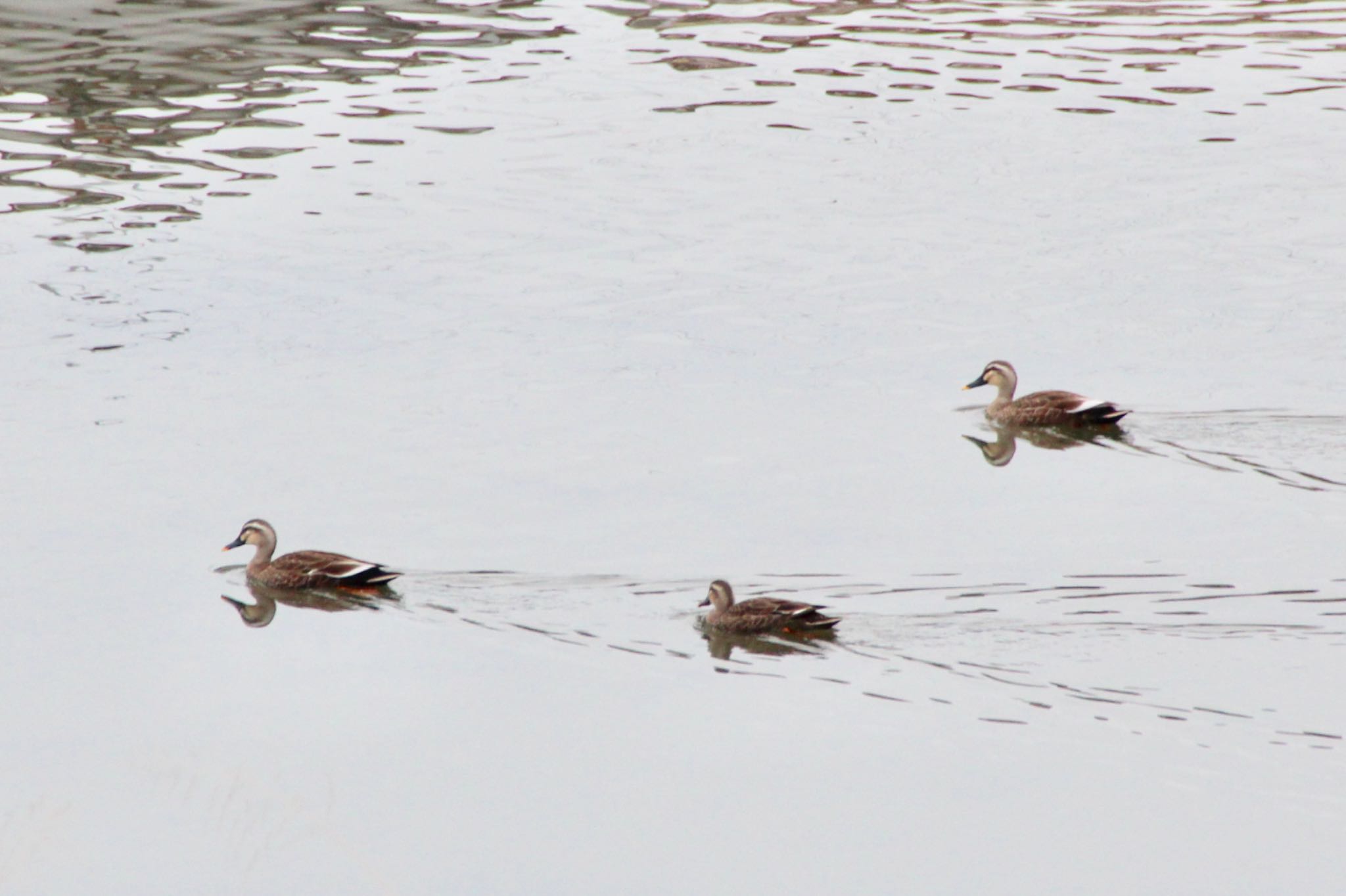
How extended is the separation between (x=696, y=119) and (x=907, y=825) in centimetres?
1850

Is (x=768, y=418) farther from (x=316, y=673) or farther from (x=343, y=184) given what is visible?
(x=343, y=184)

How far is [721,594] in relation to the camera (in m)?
13.2

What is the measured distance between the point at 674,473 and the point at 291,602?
3.40 meters

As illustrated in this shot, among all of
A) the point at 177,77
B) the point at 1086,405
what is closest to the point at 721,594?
the point at 1086,405

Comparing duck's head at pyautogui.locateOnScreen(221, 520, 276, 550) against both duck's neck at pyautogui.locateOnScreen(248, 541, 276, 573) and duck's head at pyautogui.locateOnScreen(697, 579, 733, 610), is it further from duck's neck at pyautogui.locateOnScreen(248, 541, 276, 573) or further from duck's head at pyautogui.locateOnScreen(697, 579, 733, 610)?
duck's head at pyautogui.locateOnScreen(697, 579, 733, 610)

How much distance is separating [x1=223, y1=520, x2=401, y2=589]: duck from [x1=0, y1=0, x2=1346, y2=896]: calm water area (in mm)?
181

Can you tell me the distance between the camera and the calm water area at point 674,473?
417 inches

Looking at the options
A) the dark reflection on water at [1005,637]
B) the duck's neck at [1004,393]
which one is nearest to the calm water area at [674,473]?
the dark reflection on water at [1005,637]

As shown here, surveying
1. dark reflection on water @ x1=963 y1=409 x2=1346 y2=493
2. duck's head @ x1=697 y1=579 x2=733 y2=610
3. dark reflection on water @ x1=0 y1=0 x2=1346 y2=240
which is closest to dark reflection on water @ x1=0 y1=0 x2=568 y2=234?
dark reflection on water @ x1=0 y1=0 x2=1346 y2=240

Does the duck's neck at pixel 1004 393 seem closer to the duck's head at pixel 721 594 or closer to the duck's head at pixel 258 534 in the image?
the duck's head at pixel 721 594

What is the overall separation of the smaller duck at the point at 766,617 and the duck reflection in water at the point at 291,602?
2366 mm

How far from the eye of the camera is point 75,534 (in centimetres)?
1436

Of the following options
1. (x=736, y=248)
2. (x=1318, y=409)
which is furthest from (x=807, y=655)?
(x=736, y=248)

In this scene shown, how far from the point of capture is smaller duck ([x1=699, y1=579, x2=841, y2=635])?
1295cm
